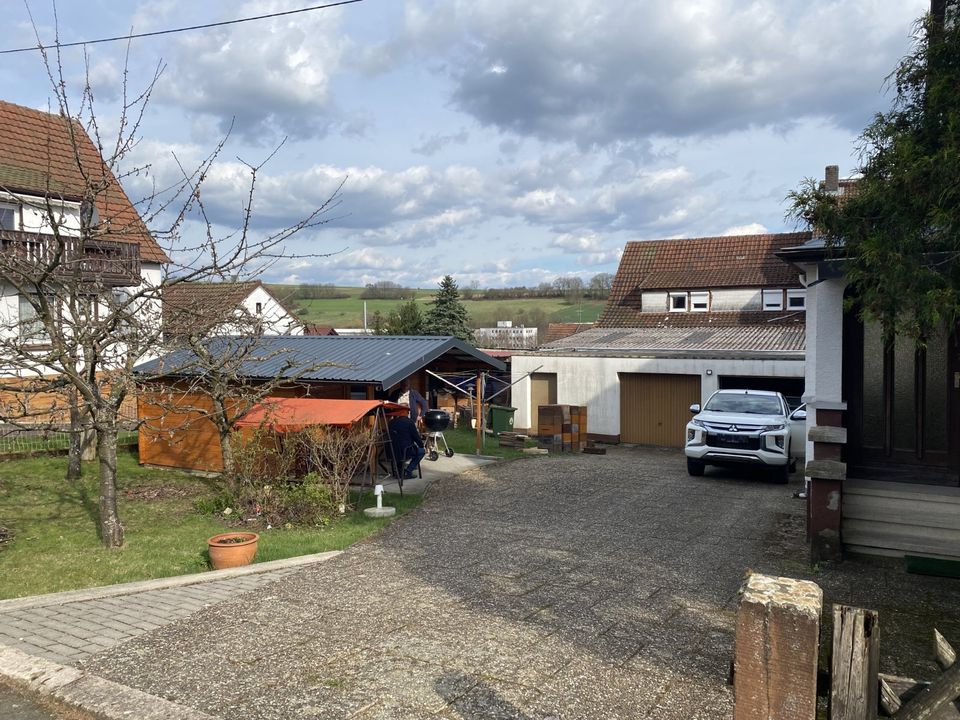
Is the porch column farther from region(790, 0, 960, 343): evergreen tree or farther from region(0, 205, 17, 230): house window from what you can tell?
region(0, 205, 17, 230): house window

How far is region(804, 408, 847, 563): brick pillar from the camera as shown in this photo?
851cm

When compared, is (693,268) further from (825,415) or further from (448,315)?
(825,415)

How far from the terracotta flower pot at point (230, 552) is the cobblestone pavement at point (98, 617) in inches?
18.5

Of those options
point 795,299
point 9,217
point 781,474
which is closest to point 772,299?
point 795,299

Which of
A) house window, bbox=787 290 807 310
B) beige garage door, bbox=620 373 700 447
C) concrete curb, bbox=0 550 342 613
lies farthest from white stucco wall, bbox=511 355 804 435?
concrete curb, bbox=0 550 342 613

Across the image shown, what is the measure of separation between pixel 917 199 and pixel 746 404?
11821 millimetres

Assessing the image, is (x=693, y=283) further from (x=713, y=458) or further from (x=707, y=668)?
(x=707, y=668)

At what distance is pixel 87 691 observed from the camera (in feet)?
18.1

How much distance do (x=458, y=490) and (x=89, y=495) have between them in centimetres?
670

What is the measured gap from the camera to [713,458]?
15312 mm

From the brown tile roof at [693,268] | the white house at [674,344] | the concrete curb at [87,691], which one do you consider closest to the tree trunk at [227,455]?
the concrete curb at [87,691]

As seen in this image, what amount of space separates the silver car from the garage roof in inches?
197

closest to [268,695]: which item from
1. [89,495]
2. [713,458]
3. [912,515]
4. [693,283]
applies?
[912,515]

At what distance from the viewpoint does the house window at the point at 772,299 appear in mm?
29156
